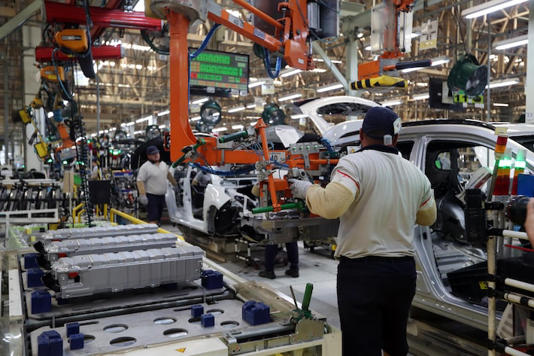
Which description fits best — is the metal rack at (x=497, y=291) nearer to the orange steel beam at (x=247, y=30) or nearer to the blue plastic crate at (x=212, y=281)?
the blue plastic crate at (x=212, y=281)

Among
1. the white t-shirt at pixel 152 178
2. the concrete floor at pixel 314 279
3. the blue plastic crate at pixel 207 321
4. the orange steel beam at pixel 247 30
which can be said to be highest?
the orange steel beam at pixel 247 30

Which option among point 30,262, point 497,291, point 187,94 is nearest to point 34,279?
point 30,262

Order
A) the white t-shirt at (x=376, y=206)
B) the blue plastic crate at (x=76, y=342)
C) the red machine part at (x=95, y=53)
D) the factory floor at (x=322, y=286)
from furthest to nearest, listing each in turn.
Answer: the red machine part at (x=95, y=53) → the factory floor at (x=322, y=286) → the white t-shirt at (x=376, y=206) → the blue plastic crate at (x=76, y=342)

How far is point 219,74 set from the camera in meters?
8.37

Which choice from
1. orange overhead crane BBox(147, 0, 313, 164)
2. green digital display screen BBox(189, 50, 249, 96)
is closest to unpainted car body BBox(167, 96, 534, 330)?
orange overhead crane BBox(147, 0, 313, 164)

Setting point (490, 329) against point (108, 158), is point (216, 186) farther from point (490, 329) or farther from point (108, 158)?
point (108, 158)

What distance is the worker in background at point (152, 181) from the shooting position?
7.90 m

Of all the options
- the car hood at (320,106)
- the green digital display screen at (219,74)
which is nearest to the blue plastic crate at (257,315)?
the car hood at (320,106)

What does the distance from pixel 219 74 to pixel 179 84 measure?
5.85m

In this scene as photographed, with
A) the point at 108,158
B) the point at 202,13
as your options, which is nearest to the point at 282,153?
the point at 202,13

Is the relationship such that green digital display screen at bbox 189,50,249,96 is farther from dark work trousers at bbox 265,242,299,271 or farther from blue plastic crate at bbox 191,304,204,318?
blue plastic crate at bbox 191,304,204,318

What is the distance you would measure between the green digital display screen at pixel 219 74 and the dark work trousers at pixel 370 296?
6.40 m

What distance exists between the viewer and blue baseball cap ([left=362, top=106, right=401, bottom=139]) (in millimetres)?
2275

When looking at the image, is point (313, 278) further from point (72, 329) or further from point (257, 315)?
point (72, 329)
